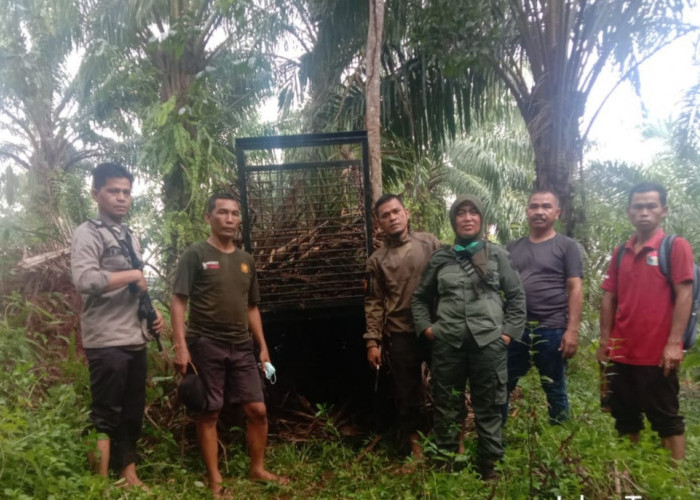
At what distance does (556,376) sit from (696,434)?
160 cm

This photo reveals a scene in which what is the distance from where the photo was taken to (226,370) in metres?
3.35

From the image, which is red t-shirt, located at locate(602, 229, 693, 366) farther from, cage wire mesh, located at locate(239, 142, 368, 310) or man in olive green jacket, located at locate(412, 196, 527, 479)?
cage wire mesh, located at locate(239, 142, 368, 310)

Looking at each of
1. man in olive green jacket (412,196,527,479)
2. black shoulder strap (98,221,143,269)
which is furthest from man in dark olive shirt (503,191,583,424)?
black shoulder strap (98,221,143,269)

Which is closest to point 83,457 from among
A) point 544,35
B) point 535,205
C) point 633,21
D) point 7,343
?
point 7,343

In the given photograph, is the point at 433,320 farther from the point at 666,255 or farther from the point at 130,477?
the point at 130,477

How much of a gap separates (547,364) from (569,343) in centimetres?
22

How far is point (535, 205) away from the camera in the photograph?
3.53 metres

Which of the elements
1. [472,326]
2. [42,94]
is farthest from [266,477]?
[42,94]

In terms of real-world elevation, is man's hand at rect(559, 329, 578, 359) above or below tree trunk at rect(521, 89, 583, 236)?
below

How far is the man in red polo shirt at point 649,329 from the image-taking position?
3.03 m

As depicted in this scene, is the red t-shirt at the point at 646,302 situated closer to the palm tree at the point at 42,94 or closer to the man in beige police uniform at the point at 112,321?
the man in beige police uniform at the point at 112,321

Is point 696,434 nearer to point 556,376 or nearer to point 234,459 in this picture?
point 556,376

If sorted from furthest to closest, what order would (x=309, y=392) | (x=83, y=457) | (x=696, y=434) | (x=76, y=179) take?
1. (x=76, y=179)
2. (x=309, y=392)
3. (x=696, y=434)
4. (x=83, y=457)

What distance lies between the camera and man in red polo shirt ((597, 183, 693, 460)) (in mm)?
3033
